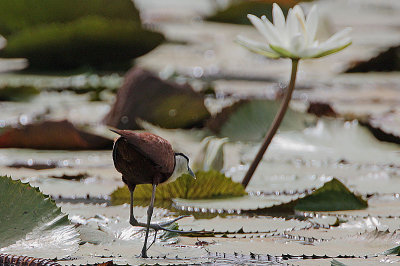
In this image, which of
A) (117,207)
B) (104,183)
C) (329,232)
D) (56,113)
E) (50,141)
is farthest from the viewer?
(56,113)

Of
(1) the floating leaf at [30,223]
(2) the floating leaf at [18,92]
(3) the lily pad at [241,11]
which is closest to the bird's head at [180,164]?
(1) the floating leaf at [30,223]

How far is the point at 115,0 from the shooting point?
3.20 meters

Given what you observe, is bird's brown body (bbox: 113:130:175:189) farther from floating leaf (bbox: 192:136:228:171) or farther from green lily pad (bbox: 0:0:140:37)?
green lily pad (bbox: 0:0:140:37)

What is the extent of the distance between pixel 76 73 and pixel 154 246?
1.88 meters

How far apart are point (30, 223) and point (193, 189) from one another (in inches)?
16.0

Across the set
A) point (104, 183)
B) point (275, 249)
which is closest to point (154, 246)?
point (275, 249)

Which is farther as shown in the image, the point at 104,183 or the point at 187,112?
the point at 187,112

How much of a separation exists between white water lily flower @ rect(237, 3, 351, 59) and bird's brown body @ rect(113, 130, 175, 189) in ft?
1.50

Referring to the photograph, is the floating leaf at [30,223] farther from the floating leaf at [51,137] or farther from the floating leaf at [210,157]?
the floating leaf at [51,137]

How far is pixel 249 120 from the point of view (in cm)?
205

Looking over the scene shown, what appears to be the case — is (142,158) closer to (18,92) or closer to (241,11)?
(18,92)

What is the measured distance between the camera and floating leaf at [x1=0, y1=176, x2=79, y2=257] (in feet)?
3.34

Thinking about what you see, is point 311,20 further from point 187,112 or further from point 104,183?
point 187,112

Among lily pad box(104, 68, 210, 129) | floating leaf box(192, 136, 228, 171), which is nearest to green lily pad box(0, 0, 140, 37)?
lily pad box(104, 68, 210, 129)
